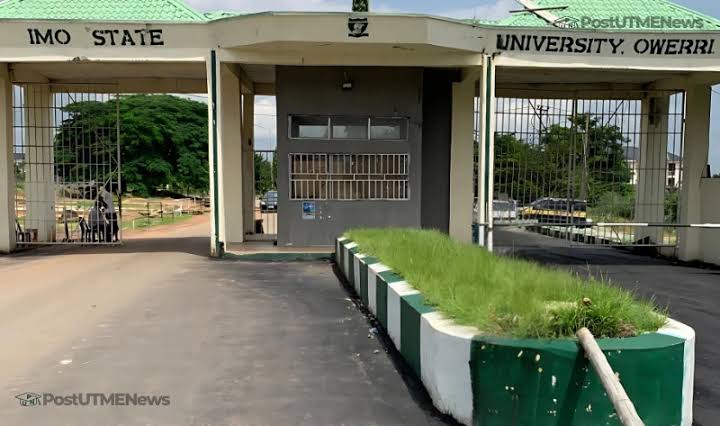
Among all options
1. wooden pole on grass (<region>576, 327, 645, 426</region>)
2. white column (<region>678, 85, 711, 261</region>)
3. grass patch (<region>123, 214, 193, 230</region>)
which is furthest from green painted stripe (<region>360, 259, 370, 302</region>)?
grass patch (<region>123, 214, 193, 230</region>)

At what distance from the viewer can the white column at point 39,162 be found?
1520 centimetres

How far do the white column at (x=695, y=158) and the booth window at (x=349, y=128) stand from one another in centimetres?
691

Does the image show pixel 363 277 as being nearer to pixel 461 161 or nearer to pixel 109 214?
pixel 461 161

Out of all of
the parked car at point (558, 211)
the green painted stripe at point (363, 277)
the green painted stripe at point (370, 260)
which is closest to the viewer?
the green painted stripe at point (370, 260)

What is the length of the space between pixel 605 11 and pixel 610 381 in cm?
1352

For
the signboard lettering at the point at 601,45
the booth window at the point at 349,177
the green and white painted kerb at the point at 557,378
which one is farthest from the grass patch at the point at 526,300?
the signboard lettering at the point at 601,45

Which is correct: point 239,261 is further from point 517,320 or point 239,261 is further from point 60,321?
point 517,320

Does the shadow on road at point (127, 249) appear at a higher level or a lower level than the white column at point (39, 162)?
lower

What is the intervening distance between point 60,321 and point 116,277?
10.5ft

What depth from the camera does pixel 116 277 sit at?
33.3ft

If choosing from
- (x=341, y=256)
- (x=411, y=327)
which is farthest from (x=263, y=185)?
(x=411, y=327)

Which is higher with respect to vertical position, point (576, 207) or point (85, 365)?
point (576, 207)

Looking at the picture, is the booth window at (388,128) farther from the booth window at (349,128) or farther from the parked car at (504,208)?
the parked car at (504,208)

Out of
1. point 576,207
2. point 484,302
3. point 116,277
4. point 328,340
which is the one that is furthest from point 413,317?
point 576,207
